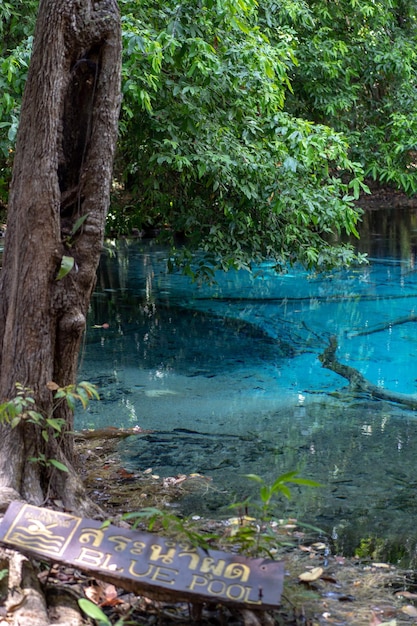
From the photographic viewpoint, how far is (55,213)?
3.24 meters

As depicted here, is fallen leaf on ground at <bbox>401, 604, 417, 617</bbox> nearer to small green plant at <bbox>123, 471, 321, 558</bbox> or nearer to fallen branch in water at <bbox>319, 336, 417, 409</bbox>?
small green plant at <bbox>123, 471, 321, 558</bbox>

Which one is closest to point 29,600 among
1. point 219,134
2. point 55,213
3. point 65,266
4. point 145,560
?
point 145,560

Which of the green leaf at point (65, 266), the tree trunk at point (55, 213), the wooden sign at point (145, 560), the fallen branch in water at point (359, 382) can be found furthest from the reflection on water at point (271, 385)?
the green leaf at point (65, 266)

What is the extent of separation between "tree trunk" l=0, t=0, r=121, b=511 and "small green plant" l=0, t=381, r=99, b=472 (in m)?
0.04

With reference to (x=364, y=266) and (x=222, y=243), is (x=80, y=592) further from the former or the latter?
(x=364, y=266)

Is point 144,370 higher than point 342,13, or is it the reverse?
point 342,13

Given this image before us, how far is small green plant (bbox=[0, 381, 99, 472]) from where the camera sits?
2980 mm

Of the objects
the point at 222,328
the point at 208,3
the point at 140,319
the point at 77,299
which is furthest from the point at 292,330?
the point at 77,299

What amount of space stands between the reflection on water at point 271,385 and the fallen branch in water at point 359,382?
91mm

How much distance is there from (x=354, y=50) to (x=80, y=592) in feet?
32.4

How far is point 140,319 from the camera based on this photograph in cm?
901

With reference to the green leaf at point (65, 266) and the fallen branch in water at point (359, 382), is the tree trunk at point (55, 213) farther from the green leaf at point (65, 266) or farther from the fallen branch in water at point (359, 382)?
the fallen branch in water at point (359, 382)

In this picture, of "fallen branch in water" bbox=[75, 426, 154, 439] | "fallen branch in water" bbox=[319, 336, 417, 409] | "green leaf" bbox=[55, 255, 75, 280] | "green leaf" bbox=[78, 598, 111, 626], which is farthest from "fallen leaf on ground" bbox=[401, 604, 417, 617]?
"fallen branch in water" bbox=[319, 336, 417, 409]

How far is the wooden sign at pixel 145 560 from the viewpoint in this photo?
235cm
